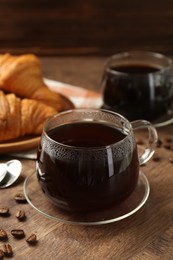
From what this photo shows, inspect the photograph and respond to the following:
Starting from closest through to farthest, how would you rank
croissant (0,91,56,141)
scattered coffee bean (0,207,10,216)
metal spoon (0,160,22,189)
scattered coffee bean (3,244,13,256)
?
scattered coffee bean (3,244,13,256) < scattered coffee bean (0,207,10,216) < metal spoon (0,160,22,189) < croissant (0,91,56,141)

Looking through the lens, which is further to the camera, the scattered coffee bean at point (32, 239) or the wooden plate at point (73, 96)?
the wooden plate at point (73, 96)

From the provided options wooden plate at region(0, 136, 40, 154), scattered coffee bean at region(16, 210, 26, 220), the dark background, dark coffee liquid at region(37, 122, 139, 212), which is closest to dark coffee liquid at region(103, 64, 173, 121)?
wooden plate at region(0, 136, 40, 154)

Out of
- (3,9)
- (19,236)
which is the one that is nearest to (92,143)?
(19,236)

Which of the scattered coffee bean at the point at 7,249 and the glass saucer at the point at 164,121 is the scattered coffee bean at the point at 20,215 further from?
the glass saucer at the point at 164,121

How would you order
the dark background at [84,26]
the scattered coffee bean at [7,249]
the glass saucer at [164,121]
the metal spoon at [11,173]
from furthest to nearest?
the dark background at [84,26] < the glass saucer at [164,121] < the metal spoon at [11,173] < the scattered coffee bean at [7,249]

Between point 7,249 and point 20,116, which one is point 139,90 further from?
point 7,249

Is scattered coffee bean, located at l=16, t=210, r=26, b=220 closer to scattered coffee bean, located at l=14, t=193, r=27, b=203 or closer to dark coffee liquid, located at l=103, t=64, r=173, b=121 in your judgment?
scattered coffee bean, located at l=14, t=193, r=27, b=203

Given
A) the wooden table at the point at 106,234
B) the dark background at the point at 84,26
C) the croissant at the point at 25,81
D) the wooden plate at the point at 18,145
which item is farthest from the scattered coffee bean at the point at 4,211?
the dark background at the point at 84,26

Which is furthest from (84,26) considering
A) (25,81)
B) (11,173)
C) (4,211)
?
(4,211)
